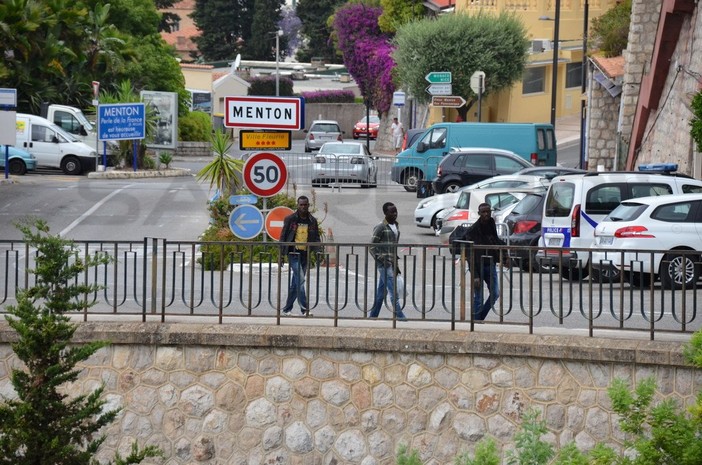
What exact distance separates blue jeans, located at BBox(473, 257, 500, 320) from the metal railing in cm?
7

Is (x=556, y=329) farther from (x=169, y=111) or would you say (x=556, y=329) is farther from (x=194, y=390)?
(x=169, y=111)

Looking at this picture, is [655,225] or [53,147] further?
[53,147]

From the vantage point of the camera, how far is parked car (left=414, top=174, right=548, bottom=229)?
2853 cm

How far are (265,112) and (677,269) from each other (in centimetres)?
758

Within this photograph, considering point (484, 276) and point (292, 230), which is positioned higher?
point (292, 230)

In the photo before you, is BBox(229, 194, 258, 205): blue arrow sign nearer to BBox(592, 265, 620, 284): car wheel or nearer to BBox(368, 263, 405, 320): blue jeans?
BBox(368, 263, 405, 320): blue jeans

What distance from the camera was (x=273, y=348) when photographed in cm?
1168

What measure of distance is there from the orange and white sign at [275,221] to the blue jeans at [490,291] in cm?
568

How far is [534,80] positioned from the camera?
55781 millimetres

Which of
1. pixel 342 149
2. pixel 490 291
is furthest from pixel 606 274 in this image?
pixel 342 149

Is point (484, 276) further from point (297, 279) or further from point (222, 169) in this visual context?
point (222, 169)

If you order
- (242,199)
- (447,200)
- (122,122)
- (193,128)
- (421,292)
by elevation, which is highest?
(193,128)

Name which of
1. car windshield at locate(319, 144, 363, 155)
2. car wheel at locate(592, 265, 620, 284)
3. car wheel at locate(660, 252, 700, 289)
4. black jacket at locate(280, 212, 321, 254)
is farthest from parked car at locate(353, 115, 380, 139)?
car wheel at locate(660, 252, 700, 289)

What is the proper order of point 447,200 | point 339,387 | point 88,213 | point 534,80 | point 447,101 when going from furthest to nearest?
1. point 534,80
2. point 447,101
3. point 88,213
4. point 447,200
5. point 339,387
